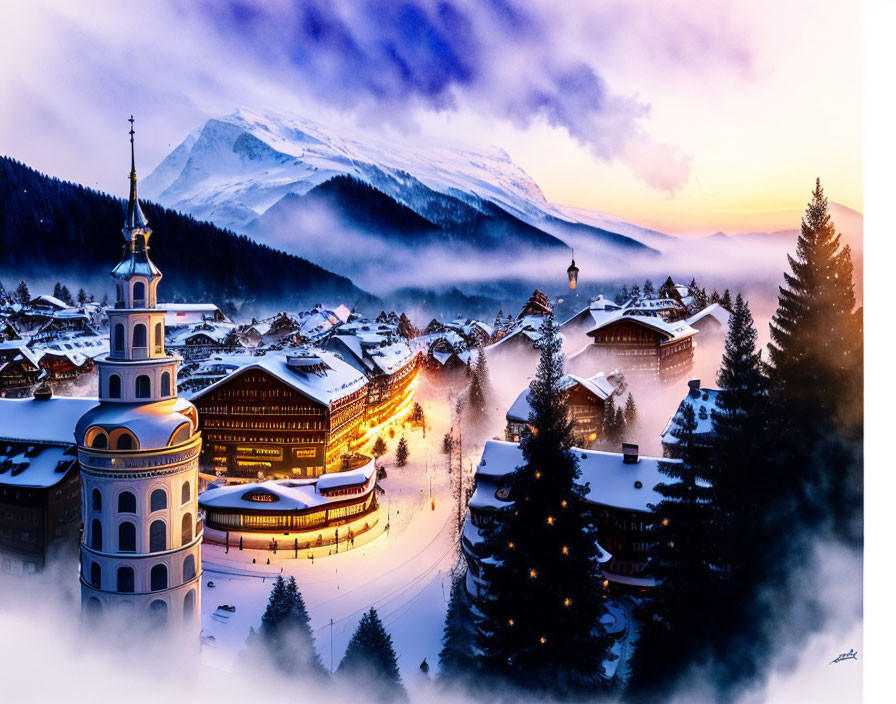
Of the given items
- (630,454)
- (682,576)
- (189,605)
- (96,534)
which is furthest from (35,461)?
(630,454)

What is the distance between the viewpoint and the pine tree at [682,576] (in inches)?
270

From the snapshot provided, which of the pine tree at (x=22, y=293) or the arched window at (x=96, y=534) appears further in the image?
the pine tree at (x=22, y=293)

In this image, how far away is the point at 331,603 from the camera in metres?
7.50

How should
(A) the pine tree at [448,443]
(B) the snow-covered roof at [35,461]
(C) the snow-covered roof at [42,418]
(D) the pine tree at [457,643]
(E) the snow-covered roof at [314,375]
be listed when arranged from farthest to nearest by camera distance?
(A) the pine tree at [448,443]
(E) the snow-covered roof at [314,375]
(C) the snow-covered roof at [42,418]
(B) the snow-covered roof at [35,461]
(D) the pine tree at [457,643]

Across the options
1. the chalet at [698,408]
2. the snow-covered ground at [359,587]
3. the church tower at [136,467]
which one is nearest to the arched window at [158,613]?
the church tower at [136,467]

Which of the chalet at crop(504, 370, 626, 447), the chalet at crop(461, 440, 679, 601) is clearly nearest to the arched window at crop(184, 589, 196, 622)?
the chalet at crop(461, 440, 679, 601)

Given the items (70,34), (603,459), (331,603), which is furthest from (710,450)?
(70,34)

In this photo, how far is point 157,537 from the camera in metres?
6.58

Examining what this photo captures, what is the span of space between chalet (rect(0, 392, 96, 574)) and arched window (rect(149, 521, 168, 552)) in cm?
139

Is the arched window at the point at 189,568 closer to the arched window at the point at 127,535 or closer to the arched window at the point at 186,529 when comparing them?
the arched window at the point at 186,529

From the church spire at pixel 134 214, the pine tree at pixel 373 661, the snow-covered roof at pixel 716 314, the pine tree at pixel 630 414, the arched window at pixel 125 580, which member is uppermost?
the church spire at pixel 134 214

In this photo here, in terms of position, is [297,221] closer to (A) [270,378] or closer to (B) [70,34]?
(A) [270,378]

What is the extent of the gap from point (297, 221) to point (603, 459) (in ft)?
16.3

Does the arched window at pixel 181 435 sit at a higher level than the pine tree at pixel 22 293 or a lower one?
lower
